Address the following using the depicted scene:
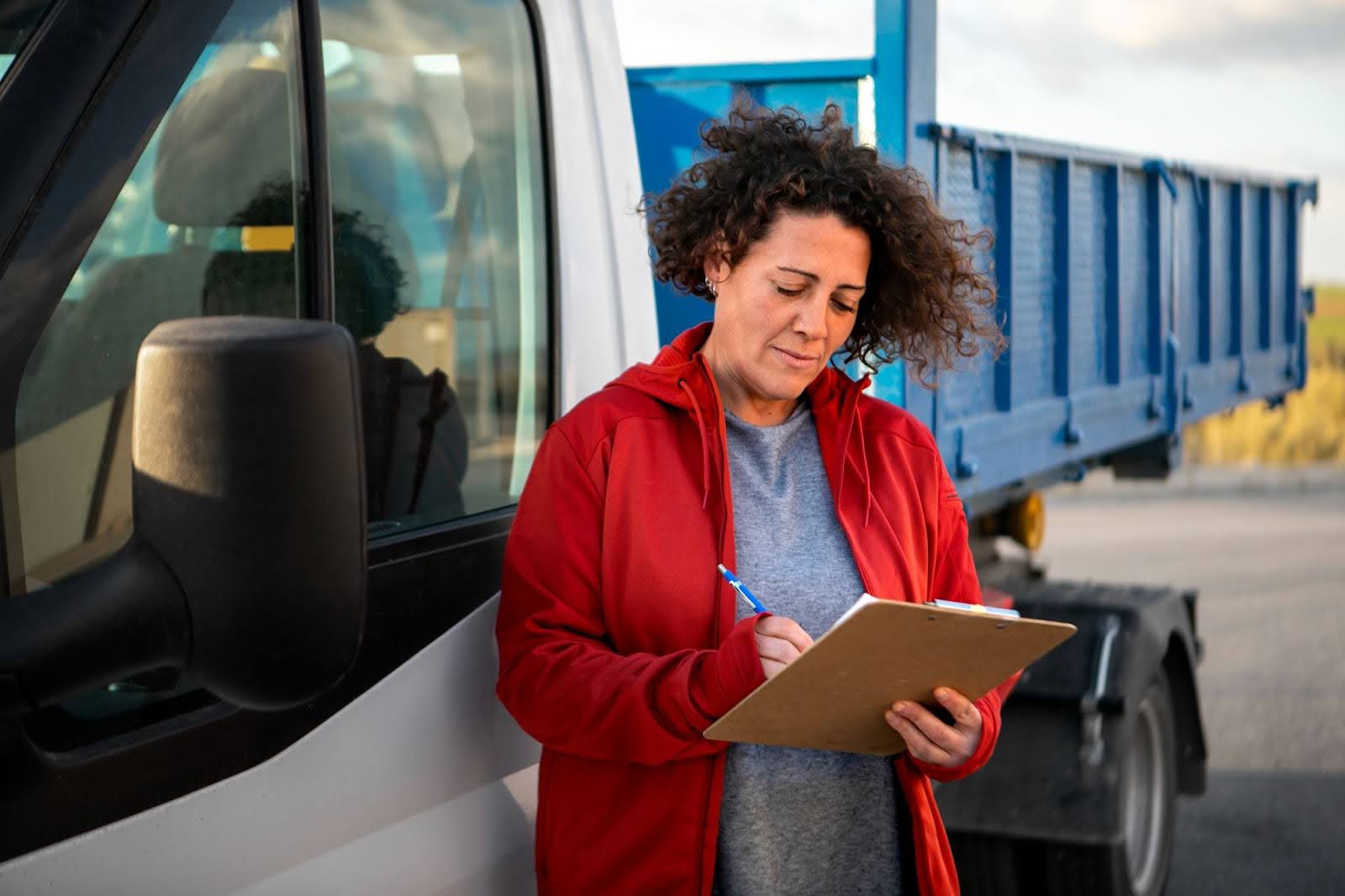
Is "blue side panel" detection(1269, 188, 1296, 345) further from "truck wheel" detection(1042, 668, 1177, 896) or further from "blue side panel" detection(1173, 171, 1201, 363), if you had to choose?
"truck wheel" detection(1042, 668, 1177, 896)

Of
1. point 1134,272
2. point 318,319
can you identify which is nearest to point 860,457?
point 318,319

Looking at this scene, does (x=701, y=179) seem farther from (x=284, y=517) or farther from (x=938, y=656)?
(x=284, y=517)

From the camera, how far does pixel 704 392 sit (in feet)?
7.35

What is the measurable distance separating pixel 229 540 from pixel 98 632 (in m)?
0.15

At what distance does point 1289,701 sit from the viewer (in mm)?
7715

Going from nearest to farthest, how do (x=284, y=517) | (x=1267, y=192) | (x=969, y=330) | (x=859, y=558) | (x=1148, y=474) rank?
(x=284, y=517)
(x=859, y=558)
(x=969, y=330)
(x=1148, y=474)
(x=1267, y=192)

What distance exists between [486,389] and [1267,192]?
6881mm

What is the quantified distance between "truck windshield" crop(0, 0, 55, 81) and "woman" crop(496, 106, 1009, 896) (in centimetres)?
86

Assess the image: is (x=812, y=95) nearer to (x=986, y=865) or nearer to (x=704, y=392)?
(x=704, y=392)

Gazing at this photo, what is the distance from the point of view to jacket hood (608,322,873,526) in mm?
2199

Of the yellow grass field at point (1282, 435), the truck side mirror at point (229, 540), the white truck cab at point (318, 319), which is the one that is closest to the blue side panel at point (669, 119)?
the white truck cab at point (318, 319)

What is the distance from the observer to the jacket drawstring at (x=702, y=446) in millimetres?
2164

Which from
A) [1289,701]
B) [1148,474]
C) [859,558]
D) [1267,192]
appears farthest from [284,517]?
[1267,192]

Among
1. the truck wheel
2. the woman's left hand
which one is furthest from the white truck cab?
the truck wheel
